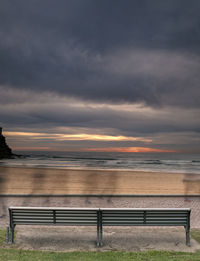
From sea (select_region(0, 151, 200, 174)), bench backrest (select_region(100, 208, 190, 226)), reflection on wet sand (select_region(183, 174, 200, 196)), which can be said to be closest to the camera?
bench backrest (select_region(100, 208, 190, 226))

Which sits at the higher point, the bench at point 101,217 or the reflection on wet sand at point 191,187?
the bench at point 101,217

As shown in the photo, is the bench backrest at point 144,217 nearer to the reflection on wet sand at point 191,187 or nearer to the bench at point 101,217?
the bench at point 101,217

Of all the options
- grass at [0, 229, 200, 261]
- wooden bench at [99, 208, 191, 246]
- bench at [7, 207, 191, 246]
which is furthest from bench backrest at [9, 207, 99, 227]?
grass at [0, 229, 200, 261]

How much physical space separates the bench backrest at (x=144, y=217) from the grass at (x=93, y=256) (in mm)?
732

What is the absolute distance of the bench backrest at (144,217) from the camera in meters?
6.22

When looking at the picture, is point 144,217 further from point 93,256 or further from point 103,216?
point 93,256

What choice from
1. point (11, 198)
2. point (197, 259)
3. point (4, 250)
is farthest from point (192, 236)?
point (11, 198)

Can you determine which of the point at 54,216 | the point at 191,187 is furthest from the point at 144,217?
the point at 191,187

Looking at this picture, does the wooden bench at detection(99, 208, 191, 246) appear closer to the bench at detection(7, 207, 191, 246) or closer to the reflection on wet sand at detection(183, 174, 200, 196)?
the bench at detection(7, 207, 191, 246)

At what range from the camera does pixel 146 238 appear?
22.0 feet

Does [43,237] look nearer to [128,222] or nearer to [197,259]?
[128,222]

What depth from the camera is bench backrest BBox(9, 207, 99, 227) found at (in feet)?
20.5

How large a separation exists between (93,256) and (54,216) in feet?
4.74

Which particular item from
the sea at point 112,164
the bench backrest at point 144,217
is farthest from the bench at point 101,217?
the sea at point 112,164
